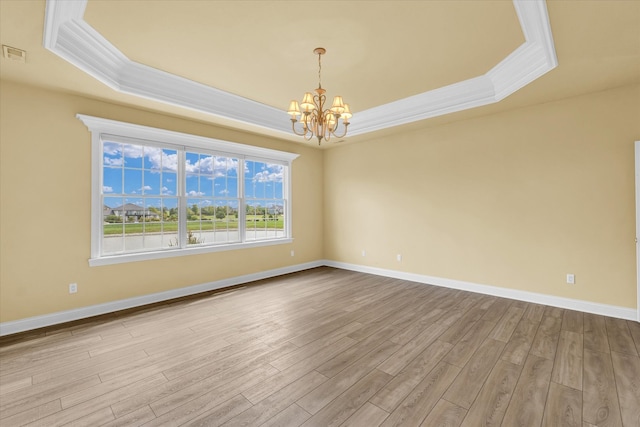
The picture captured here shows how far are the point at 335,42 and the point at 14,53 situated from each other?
3009 mm

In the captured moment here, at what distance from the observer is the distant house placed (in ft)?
12.8

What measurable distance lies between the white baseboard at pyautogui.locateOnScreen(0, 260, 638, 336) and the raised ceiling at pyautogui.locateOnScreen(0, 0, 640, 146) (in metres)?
2.74

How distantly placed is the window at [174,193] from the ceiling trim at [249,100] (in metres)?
0.65

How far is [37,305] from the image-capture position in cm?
333

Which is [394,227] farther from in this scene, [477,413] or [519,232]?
[477,413]

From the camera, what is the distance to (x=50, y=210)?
342 cm

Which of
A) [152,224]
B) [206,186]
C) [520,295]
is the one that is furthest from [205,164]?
[520,295]

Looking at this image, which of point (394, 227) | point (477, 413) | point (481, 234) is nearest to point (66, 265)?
point (477, 413)

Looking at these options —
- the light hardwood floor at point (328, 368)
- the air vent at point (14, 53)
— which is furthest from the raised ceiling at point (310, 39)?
the light hardwood floor at point (328, 368)

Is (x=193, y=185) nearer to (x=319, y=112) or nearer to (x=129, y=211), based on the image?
(x=129, y=211)

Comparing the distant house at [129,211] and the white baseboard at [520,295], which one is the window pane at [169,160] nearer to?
the distant house at [129,211]

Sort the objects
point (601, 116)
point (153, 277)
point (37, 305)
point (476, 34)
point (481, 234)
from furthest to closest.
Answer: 1. point (481, 234)
2. point (153, 277)
3. point (601, 116)
4. point (37, 305)
5. point (476, 34)

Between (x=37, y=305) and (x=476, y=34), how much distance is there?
18.7ft

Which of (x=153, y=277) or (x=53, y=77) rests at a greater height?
(x=53, y=77)
